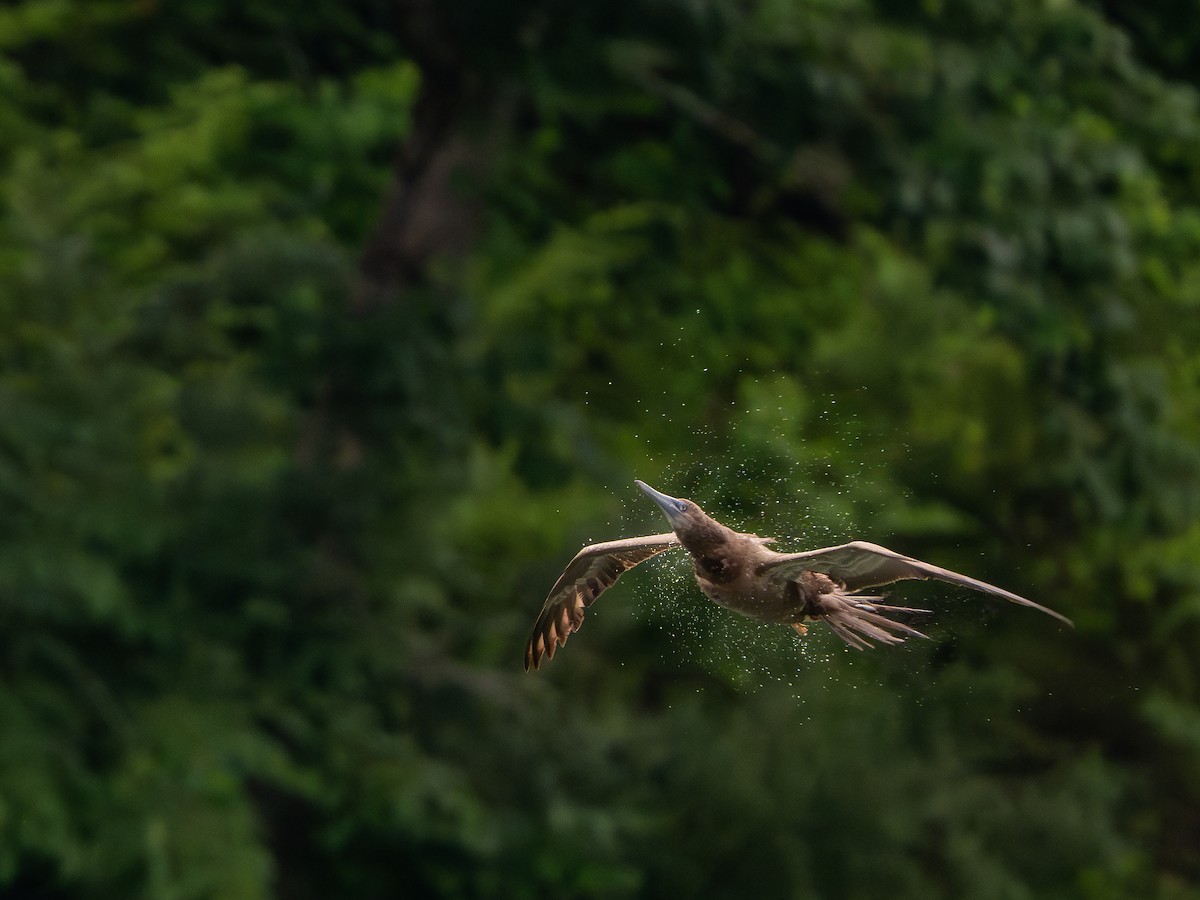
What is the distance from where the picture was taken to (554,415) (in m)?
9.18

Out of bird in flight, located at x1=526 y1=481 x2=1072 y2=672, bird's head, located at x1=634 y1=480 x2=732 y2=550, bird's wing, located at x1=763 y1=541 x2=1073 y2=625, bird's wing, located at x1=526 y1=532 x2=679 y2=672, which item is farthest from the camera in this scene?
bird's wing, located at x1=526 y1=532 x2=679 y2=672

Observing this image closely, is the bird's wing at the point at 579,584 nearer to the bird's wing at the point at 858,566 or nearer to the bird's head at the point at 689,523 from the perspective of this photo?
the bird's head at the point at 689,523

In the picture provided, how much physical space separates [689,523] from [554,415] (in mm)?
5405

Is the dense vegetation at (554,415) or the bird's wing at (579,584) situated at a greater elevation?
the bird's wing at (579,584)

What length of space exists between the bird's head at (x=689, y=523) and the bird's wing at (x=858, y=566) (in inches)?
5.1

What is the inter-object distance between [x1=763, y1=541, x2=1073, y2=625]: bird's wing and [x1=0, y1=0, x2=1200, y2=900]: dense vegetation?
3811 millimetres

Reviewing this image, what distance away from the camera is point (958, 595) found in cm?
419

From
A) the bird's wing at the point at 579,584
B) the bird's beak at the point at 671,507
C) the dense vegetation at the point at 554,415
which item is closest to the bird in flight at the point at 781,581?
the bird's beak at the point at 671,507

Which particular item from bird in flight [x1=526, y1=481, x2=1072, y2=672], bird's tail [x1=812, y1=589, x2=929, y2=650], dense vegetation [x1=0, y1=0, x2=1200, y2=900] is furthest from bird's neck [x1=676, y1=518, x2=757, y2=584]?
dense vegetation [x1=0, y1=0, x2=1200, y2=900]

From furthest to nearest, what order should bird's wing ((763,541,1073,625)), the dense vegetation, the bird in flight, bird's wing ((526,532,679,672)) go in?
the dense vegetation → bird's wing ((526,532,679,672)) → the bird in flight → bird's wing ((763,541,1073,625))

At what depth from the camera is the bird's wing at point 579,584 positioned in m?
4.43

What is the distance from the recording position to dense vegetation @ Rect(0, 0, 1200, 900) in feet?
29.4

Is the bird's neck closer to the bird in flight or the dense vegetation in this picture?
the bird in flight

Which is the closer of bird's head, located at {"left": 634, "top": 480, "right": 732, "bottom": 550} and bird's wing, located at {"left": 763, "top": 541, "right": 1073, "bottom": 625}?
bird's wing, located at {"left": 763, "top": 541, "right": 1073, "bottom": 625}
